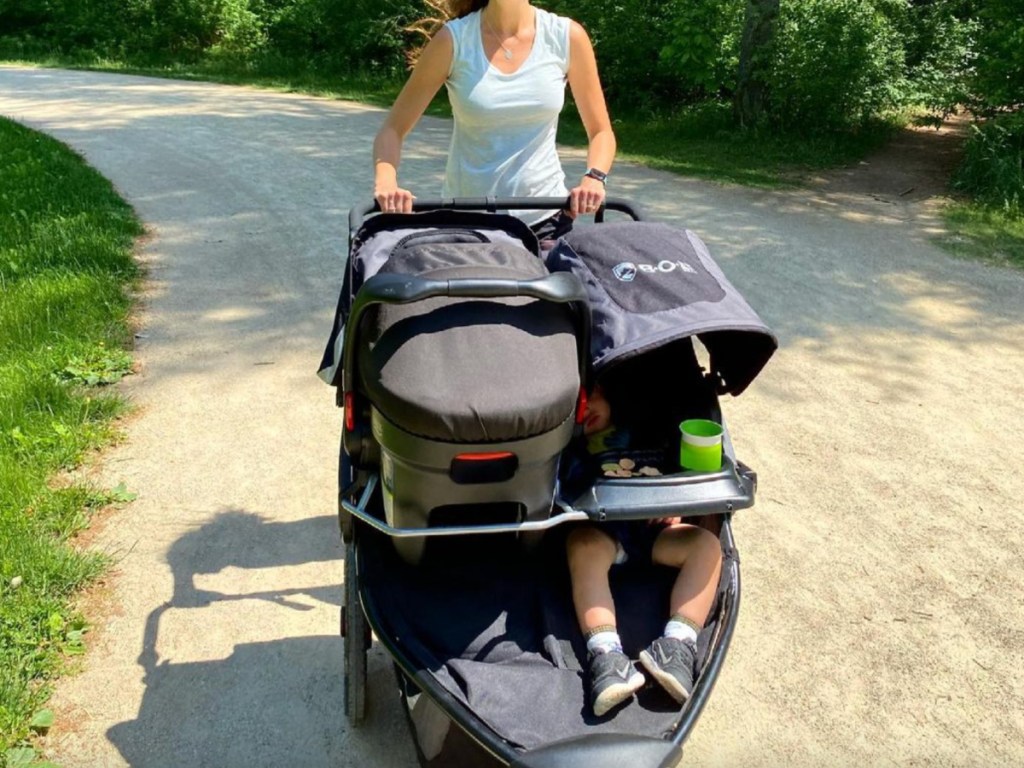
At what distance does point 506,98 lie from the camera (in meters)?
3.06

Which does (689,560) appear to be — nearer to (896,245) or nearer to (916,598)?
(916,598)

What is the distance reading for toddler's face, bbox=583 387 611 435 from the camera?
255 centimetres

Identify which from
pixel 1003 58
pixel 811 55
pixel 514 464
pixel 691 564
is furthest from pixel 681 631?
pixel 811 55

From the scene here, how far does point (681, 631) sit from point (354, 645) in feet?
2.79

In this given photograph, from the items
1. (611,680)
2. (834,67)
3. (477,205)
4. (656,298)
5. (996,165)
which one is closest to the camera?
(611,680)

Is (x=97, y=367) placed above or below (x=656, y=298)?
below

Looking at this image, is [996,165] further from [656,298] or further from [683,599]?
[683,599]

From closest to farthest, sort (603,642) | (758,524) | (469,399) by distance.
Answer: (469,399) → (603,642) → (758,524)

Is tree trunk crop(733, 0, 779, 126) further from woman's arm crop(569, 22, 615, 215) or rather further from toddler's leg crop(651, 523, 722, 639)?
toddler's leg crop(651, 523, 722, 639)

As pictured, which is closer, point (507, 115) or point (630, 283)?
point (630, 283)

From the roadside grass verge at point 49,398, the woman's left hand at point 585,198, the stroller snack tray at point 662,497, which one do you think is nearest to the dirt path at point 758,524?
the roadside grass verge at point 49,398

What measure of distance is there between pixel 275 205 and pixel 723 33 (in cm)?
743

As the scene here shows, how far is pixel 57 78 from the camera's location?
1822 centimetres

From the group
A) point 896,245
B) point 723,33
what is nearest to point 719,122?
point 723,33
